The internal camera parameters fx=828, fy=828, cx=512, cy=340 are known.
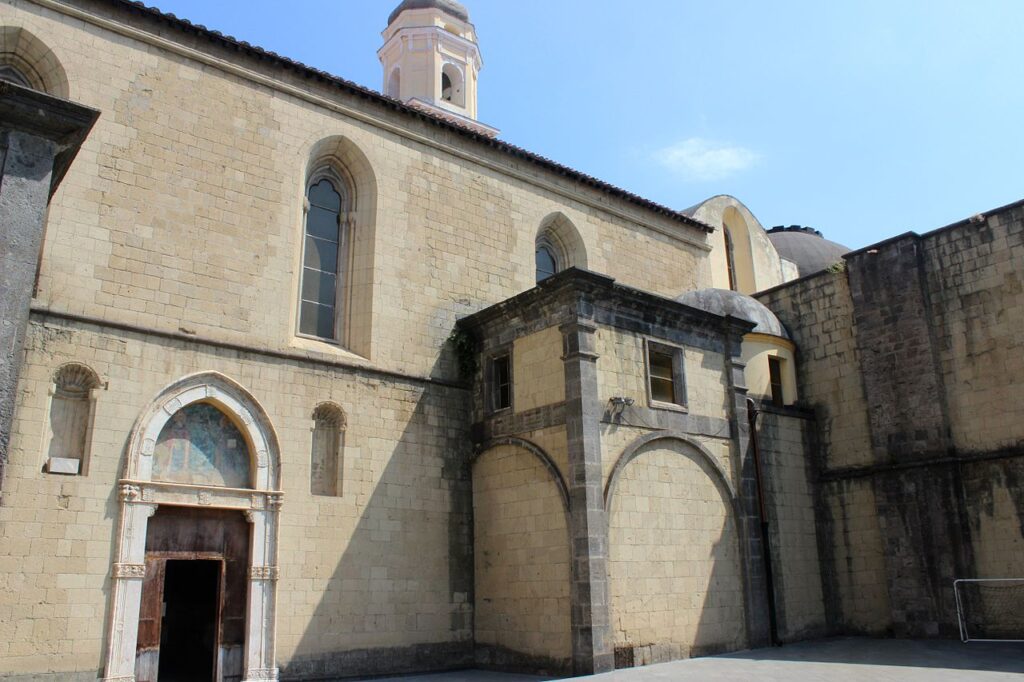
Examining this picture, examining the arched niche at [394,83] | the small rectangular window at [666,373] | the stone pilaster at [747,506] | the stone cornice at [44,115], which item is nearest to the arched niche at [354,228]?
the small rectangular window at [666,373]

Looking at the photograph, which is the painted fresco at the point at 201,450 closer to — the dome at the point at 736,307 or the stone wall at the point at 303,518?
the stone wall at the point at 303,518

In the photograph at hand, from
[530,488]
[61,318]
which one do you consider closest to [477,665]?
[530,488]

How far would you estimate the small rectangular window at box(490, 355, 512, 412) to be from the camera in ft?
53.5

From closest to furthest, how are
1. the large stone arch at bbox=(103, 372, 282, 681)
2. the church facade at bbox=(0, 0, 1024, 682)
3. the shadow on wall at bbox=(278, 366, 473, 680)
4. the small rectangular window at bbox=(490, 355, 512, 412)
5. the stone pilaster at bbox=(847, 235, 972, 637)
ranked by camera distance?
the large stone arch at bbox=(103, 372, 282, 681)
the church facade at bbox=(0, 0, 1024, 682)
the shadow on wall at bbox=(278, 366, 473, 680)
the small rectangular window at bbox=(490, 355, 512, 412)
the stone pilaster at bbox=(847, 235, 972, 637)

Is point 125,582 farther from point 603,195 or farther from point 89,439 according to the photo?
point 603,195

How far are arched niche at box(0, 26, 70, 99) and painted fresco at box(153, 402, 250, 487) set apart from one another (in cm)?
564

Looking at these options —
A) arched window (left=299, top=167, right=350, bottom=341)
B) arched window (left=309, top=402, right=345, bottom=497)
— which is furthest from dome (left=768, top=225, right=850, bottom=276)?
arched window (left=309, top=402, right=345, bottom=497)

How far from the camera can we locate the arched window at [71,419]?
12141 mm

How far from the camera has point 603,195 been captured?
20844 millimetres

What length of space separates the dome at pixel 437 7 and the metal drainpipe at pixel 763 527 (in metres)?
21.2

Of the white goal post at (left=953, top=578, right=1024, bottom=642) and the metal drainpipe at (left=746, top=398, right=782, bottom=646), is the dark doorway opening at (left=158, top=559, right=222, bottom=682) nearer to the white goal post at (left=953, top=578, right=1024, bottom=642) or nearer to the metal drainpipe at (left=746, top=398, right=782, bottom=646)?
the metal drainpipe at (left=746, top=398, right=782, bottom=646)

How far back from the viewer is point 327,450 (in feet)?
49.1

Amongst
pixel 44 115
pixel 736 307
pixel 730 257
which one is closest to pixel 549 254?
pixel 736 307

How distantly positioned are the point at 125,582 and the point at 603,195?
1384 centimetres
